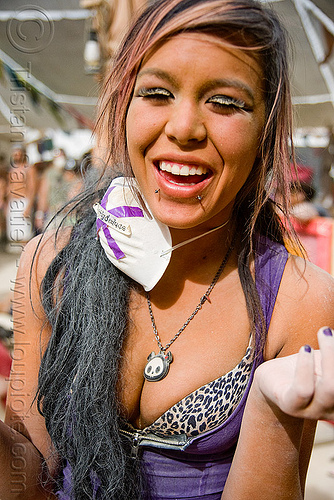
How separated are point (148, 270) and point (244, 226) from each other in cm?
36

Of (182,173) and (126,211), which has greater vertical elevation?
(182,173)

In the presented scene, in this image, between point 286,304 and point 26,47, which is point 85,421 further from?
point 26,47

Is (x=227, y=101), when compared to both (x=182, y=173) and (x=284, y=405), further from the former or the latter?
(x=284, y=405)

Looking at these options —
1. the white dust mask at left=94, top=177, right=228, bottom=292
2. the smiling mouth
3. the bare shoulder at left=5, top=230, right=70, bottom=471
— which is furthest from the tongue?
the bare shoulder at left=5, top=230, right=70, bottom=471

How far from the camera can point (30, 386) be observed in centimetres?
133

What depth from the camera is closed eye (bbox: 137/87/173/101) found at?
1.09m

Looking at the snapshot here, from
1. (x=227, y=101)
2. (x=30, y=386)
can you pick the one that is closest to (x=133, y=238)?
(x=227, y=101)

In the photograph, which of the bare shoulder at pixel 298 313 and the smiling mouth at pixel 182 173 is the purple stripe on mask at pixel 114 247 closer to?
the smiling mouth at pixel 182 173

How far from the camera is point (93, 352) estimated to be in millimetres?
1222

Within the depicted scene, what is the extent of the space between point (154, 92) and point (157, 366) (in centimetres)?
72

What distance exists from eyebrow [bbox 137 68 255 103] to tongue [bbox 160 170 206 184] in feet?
0.65

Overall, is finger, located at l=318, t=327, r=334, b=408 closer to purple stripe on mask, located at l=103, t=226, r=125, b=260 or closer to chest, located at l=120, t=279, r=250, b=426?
chest, located at l=120, t=279, r=250, b=426

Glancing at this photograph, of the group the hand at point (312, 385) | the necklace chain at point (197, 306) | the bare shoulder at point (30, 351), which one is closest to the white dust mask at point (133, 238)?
the necklace chain at point (197, 306)

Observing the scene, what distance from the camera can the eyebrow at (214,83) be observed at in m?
1.05
